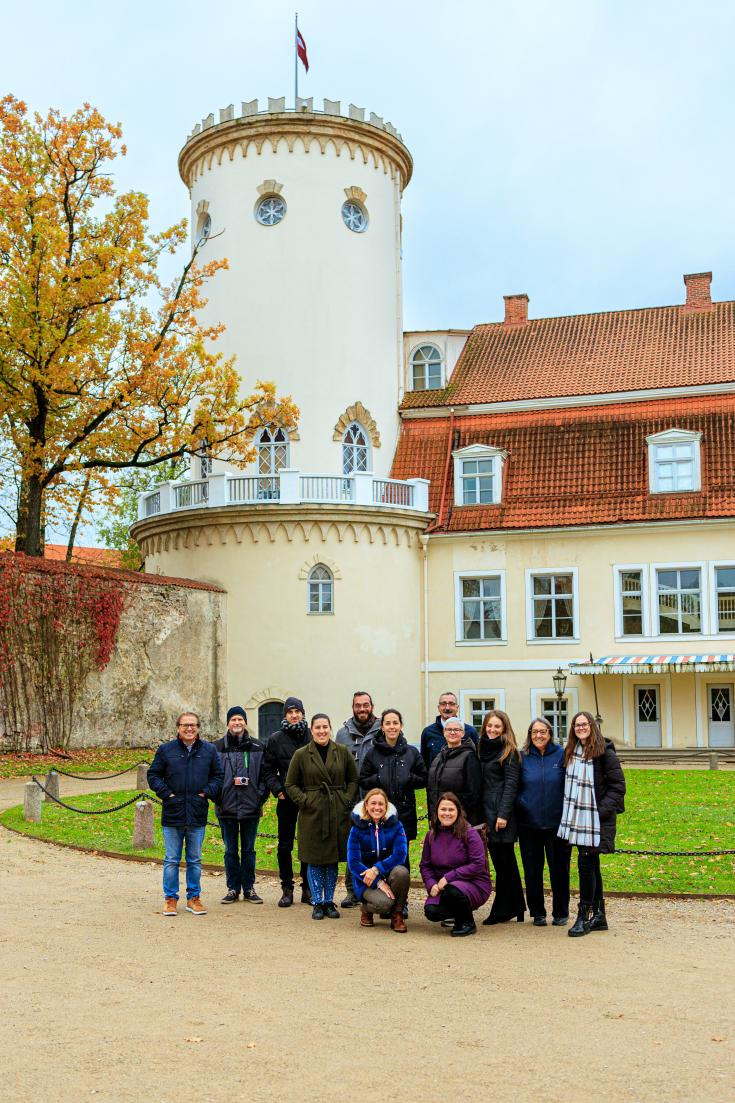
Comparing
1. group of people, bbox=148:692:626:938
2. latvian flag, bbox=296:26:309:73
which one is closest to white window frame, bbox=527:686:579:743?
latvian flag, bbox=296:26:309:73

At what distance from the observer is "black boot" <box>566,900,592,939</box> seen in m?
9.88

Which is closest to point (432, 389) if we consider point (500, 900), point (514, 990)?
point (500, 900)

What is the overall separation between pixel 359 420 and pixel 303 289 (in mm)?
3487

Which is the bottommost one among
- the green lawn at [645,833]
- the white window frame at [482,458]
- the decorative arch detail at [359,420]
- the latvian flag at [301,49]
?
the green lawn at [645,833]

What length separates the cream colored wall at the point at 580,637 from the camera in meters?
29.3

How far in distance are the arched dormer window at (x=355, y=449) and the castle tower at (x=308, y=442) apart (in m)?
0.04

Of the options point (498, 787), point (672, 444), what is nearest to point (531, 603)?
point (672, 444)

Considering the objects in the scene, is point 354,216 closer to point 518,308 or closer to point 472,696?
point 518,308

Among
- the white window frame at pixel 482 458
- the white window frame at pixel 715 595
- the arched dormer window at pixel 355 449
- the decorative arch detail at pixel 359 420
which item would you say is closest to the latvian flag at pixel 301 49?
the decorative arch detail at pixel 359 420

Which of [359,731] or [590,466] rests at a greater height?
[590,466]

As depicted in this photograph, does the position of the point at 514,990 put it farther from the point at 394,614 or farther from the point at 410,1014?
the point at 394,614

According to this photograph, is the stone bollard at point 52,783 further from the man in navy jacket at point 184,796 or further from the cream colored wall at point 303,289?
the cream colored wall at point 303,289

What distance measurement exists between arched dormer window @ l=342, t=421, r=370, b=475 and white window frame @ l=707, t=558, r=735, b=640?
345 inches

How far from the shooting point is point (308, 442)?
104 ft
